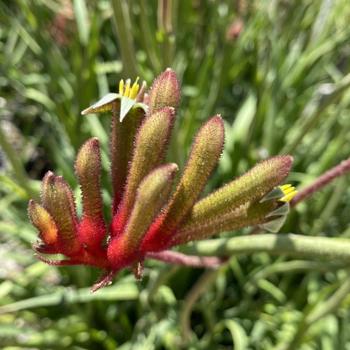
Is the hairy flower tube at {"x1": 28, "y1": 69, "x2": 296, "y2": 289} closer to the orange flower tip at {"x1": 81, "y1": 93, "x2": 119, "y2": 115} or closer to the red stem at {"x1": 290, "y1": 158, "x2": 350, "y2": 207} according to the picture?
the orange flower tip at {"x1": 81, "y1": 93, "x2": 119, "y2": 115}

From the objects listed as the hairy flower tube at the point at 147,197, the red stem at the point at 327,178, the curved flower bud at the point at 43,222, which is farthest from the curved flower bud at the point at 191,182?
the red stem at the point at 327,178

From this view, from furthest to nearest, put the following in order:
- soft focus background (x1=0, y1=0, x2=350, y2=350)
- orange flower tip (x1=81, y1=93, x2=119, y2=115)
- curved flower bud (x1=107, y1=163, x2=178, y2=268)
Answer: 1. soft focus background (x1=0, y1=0, x2=350, y2=350)
2. orange flower tip (x1=81, y1=93, x2=119, y2=115)
3. curved flower bud (x1=107, y1=163, x2=178, y2=268)

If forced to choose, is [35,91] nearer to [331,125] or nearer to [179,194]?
[331,125]

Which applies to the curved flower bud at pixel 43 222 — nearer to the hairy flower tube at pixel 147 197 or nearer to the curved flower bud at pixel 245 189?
the hairy flower tube at pixel 147 197

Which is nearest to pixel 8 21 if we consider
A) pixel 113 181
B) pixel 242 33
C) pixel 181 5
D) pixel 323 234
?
pixel 181 5

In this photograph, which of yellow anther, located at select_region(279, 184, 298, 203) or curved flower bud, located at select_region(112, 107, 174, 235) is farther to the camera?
yellow anther, located at select_region(279, 184, 298, 203)

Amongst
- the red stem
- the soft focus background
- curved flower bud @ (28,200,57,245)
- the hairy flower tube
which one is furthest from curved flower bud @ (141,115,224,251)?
the soft focus background
